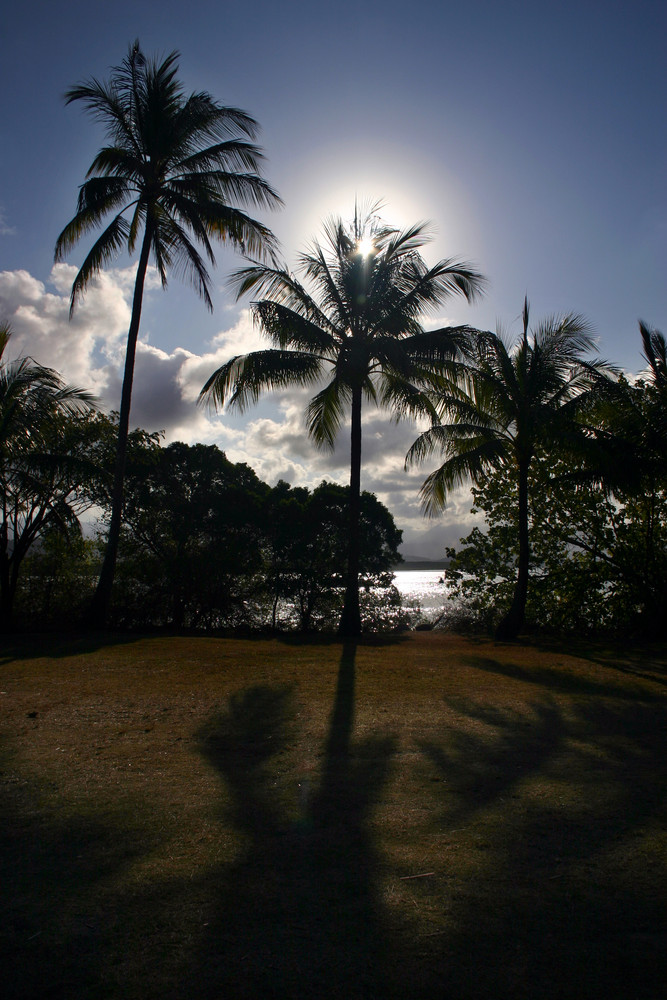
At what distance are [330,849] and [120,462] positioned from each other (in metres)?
13.0

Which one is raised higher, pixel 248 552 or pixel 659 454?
pixel 659 454

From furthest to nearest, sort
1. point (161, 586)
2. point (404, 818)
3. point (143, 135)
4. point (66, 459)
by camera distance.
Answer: point (161, 586)
point (143, 135)
point (66, 459)
point (404, 818)

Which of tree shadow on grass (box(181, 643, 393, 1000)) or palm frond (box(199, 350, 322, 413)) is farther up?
palm frond (box(199, 350, 322, 413))

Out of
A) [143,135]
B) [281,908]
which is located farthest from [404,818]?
[143,135]

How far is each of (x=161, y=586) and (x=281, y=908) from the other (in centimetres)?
1776

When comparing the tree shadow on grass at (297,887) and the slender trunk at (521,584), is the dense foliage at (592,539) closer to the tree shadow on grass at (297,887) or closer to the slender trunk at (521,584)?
the slender trunk at (521,584)

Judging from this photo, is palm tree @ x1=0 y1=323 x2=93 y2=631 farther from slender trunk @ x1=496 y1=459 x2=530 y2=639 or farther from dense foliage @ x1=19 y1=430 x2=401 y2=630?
slender trunk @ x1=496 y1=459 x2=530 y2=639

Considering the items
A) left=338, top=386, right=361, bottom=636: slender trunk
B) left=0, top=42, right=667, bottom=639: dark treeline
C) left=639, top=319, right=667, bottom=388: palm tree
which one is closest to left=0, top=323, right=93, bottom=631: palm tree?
left=0, top=42, right=667, bottom=639: dark treeline

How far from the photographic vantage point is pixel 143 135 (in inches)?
585

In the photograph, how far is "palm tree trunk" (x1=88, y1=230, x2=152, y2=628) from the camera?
564 inches

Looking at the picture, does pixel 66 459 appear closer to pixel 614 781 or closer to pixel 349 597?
pixel 349 597

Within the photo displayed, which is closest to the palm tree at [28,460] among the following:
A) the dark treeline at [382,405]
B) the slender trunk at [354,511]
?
the dark treeline at [382,405]

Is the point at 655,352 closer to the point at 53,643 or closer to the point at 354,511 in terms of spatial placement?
the point at 354,511

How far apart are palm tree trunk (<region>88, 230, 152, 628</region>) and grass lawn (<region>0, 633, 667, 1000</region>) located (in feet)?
26.4
